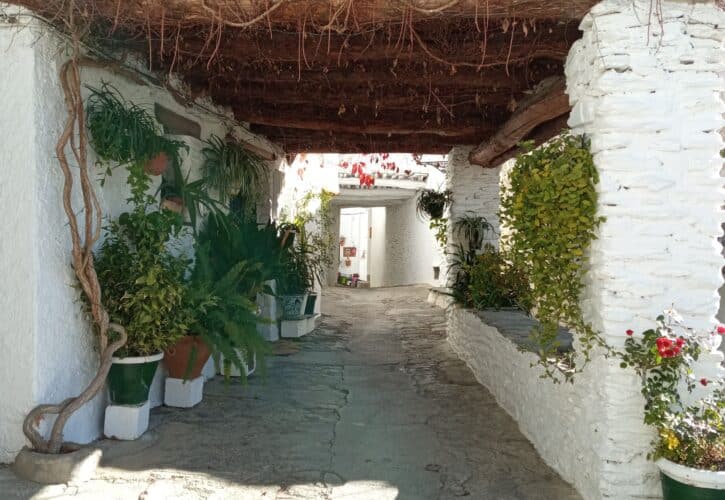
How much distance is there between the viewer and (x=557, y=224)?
305 cm

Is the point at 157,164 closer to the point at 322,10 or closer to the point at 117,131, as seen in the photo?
the point at 117,131

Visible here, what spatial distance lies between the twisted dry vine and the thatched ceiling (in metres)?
0.39

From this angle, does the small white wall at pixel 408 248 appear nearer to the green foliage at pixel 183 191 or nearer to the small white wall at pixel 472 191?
the small white wall at pixel 472 191

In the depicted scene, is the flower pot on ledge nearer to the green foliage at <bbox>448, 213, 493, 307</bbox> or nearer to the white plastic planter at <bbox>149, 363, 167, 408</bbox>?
the white plastic planter at <bbox>149, 363, 167, 408</bbox>

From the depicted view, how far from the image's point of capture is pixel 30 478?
10.1 ft

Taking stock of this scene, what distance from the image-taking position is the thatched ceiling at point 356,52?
3066mm

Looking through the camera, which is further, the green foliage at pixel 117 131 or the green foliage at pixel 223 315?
the green foliage at pixel 223 315

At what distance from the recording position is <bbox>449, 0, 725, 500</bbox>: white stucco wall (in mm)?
2859

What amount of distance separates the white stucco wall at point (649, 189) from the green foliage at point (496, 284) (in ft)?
10.8

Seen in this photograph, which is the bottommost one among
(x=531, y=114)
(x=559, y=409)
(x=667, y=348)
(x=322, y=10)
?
(x=559, y=409)

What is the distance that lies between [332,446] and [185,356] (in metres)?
1.41

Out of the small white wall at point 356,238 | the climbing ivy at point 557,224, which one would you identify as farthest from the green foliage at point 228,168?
the small white wall at point 356,238

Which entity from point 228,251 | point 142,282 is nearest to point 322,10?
point 142,282

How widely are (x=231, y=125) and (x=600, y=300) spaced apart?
4.36m
